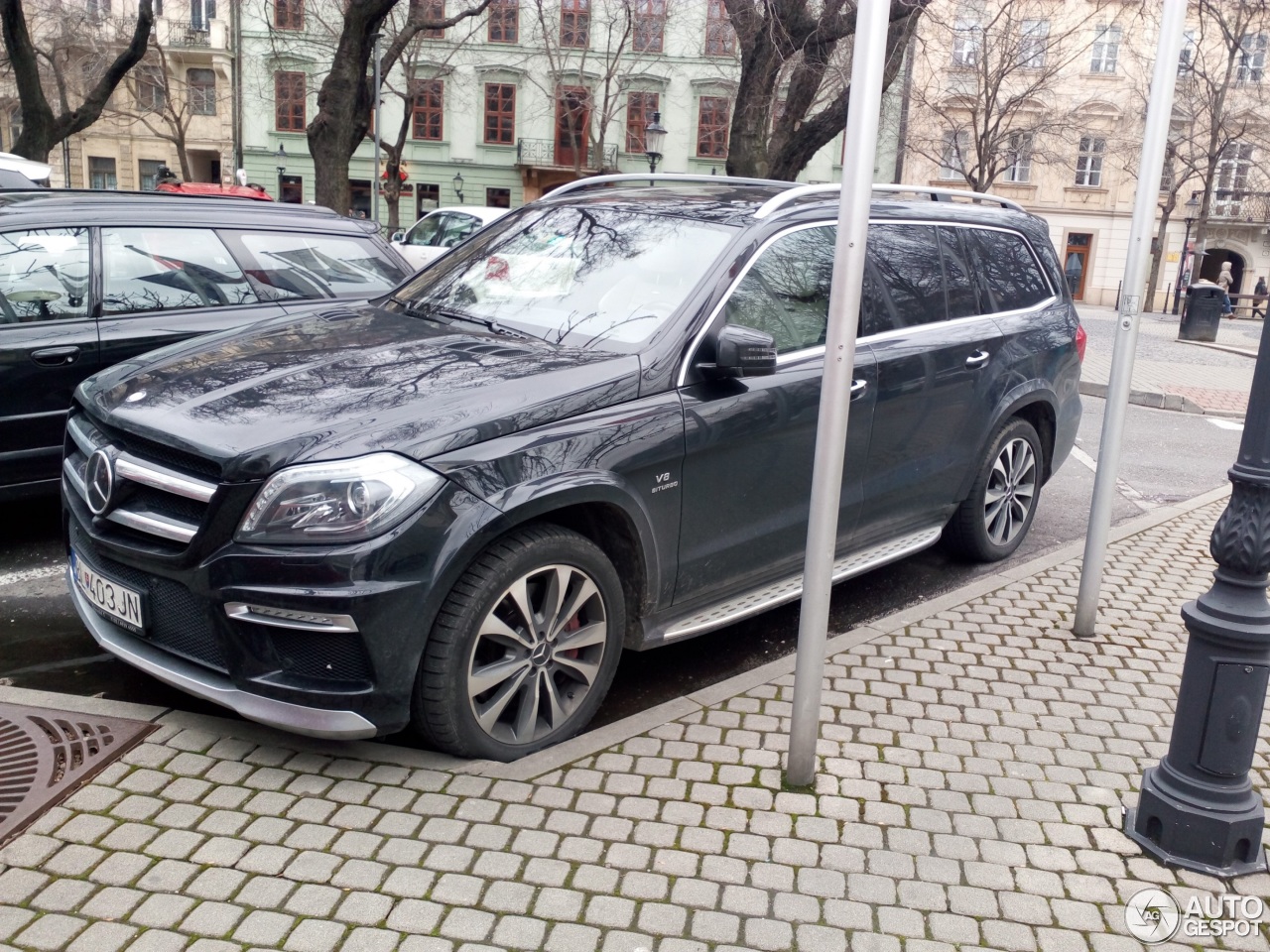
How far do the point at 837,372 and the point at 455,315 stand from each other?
189cm

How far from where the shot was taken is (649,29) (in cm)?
4234

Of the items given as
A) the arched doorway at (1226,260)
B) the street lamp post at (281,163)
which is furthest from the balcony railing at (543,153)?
the arched doorway at (1226,260)

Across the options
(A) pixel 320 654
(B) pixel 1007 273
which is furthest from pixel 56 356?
(B) pixel 1007 273

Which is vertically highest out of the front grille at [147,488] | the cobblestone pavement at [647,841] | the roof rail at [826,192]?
the roof rail at [826,192]

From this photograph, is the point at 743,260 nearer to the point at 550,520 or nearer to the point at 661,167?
the point at 550,520

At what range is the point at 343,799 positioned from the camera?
332cm

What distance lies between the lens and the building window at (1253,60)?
1607 inches

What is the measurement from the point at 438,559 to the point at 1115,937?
2.04 metres

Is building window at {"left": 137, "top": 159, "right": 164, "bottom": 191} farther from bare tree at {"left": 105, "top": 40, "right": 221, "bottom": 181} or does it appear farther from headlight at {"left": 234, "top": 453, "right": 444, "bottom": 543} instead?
headlight at {"left": 234, "top": 453, "right": 444, "bottom": 543}

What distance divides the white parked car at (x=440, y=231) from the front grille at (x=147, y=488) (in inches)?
597

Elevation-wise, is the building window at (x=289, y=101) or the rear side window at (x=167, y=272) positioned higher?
the building window at (x=289, y=101)

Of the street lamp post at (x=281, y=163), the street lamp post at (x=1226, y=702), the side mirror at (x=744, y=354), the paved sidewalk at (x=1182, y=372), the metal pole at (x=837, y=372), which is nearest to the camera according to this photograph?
the metal pole at (x=837, y=372)

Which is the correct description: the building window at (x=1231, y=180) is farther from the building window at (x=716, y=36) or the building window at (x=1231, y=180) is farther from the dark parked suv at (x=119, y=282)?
the dark parked suv at (x=119, y=282)

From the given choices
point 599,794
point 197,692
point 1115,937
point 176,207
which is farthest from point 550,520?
point 176,207
